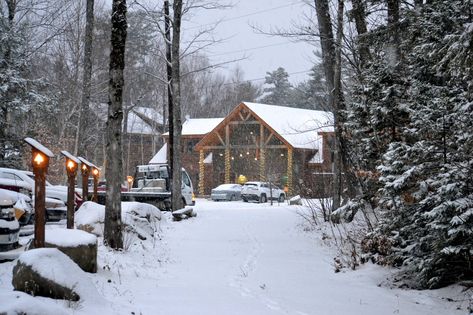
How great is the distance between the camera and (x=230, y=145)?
143ft

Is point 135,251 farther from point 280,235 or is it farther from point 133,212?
point 280,235

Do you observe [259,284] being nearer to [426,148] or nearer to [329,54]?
[426,148]

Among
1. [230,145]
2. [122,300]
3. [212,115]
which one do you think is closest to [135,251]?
[122,300]

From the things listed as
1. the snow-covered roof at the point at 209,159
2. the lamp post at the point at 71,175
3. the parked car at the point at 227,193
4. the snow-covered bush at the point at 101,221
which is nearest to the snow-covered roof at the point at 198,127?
the snow-covered roof at the point at 209,159

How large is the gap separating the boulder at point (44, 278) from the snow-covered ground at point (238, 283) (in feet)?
0.61

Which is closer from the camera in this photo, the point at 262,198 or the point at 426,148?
the point at 426,148

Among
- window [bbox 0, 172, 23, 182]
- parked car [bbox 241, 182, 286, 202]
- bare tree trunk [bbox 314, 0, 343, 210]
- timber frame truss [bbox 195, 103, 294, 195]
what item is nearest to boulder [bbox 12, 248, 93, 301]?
window [bbox 0, 172, 23, 182]

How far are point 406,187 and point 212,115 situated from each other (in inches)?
2146

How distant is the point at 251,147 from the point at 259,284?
3476 cm

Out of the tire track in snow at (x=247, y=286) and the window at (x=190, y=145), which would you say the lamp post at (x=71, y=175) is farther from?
the window at (x=190, y=145)

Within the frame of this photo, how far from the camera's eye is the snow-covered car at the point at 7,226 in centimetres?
729

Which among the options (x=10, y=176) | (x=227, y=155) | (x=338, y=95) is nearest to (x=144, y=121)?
(x=227, y=155)

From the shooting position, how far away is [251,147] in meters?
42.9

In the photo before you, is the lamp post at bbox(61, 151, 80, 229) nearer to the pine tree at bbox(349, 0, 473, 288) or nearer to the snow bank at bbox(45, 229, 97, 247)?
the snow bank at bbox(45, 229, 97, 247)
